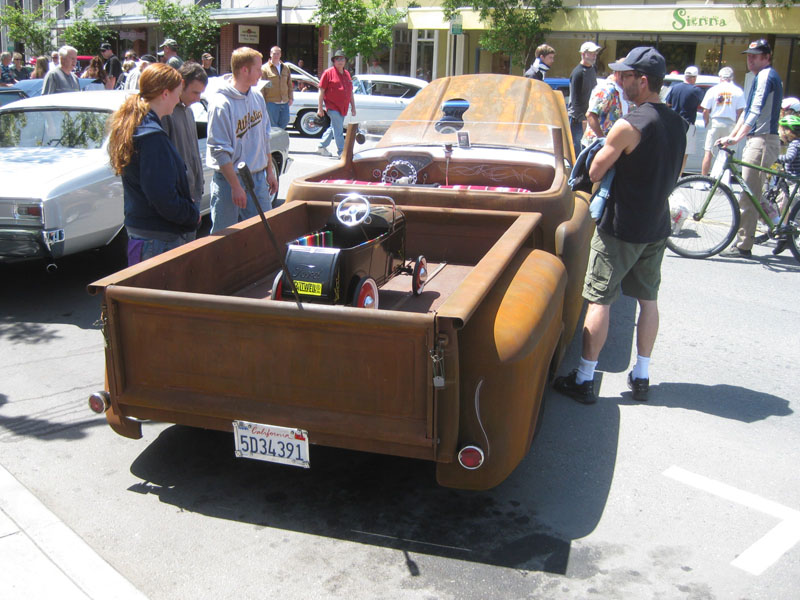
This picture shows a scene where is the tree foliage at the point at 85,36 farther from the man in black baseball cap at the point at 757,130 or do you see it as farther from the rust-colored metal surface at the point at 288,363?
the rust-colored metal surface at the point at 288,363

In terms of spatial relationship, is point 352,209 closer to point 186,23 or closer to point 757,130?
point 757,130

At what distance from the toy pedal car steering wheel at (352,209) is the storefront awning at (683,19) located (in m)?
19.5

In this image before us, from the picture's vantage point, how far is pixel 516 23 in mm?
24031

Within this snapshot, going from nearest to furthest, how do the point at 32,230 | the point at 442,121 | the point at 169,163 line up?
the point at 169,163 → the point at 32,230 → the point at 442,121

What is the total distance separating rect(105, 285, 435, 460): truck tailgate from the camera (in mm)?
3119

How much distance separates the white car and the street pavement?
43.8 feet

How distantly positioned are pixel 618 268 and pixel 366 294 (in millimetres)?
1620

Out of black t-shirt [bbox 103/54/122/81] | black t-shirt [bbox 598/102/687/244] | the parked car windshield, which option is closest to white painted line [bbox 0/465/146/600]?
black t-shirt [bbox 598/102/687/244]

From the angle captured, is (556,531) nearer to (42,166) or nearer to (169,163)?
(169,163)

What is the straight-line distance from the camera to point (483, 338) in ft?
10.7

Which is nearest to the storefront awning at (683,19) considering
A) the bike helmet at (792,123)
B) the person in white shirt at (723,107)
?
the person in white shirt at (723,107)

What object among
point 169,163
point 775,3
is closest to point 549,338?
point 169,163

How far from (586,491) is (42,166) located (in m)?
5.06

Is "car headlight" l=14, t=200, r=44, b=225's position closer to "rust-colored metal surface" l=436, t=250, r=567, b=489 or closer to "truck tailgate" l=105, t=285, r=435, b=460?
"truck tailgate" l=105, t=285, r=435, b=460
